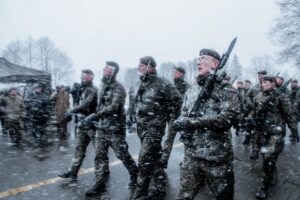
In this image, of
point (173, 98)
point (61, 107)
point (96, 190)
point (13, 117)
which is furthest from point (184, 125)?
point (61, 107)

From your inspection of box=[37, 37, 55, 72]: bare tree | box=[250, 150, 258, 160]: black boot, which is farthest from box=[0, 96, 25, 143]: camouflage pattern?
box=[37, 37, 55, 72]: bare tree

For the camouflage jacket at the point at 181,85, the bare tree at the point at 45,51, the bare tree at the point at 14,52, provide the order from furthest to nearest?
1. the bare tree at the point at 45,51
2. the bare tree at the point at 14,52
3. the camouflage jacket at the point at 181,85

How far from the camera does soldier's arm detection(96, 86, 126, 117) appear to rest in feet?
17.0

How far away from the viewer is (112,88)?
5.32m

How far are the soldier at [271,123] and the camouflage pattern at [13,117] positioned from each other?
7.25 meters

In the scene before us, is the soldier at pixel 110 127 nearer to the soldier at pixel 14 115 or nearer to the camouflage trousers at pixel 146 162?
the camouflage trousers at pixel 146 162

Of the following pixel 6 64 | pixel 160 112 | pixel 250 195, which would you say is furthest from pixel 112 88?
pixel 6 64

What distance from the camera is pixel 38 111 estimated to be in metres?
10.2

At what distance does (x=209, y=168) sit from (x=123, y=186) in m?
2.54

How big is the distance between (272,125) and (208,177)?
8.23ft

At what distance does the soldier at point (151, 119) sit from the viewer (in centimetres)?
466

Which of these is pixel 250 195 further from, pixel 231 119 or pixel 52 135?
pixel 52 135

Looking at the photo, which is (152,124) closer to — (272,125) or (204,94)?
(204,94)

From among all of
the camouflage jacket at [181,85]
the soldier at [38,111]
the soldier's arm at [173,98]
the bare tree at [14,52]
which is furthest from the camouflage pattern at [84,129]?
the bare tree at [14,52]
